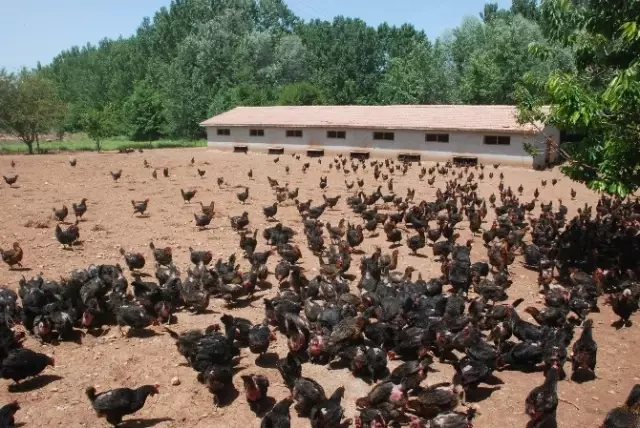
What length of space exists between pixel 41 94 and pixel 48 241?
1359 inches

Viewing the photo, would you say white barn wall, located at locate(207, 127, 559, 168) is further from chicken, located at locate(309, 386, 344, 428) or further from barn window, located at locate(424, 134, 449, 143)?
chicken, located at locate(309, 386, 344, 428)

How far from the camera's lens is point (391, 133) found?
40938mm

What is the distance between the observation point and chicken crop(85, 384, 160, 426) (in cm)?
672

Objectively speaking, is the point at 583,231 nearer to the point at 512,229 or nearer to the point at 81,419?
the point at 512,229

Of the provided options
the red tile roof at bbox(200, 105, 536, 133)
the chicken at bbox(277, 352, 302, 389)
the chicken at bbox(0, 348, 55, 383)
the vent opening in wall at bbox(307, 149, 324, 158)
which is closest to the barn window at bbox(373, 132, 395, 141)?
the red tile roof at bbox(200, 105, 536, 133)

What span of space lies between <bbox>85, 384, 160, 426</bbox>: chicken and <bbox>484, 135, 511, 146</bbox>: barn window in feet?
110

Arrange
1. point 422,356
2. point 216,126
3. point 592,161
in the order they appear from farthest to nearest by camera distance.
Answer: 1. point 216,126
2. point 592,161
3. point 422,356

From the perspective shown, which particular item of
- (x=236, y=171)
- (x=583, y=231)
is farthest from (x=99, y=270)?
(x=236, y=171)

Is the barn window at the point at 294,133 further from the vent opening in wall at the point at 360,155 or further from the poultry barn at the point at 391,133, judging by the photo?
the vent opening in wall at the point at 360,155

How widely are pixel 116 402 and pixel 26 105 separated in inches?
1705

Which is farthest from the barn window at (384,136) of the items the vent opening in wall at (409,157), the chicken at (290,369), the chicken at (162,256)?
the chicken at (290,369)

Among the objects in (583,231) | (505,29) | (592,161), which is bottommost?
(583,231)

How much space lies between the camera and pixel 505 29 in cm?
5606

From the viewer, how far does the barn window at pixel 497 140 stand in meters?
35.7
